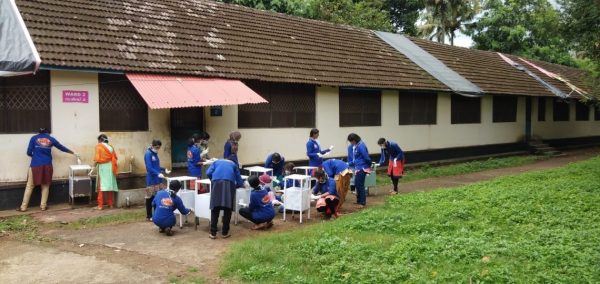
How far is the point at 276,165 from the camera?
1023 centimetres

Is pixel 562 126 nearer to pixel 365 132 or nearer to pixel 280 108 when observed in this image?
pixel 365 132

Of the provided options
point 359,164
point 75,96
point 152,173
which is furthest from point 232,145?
point 75,96

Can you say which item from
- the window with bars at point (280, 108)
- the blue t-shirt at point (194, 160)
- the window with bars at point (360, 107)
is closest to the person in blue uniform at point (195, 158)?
the blue t-shirt at point (194, 160)

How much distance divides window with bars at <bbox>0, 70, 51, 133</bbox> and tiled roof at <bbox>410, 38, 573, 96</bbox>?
596 inches

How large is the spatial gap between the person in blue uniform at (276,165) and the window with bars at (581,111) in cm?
2220

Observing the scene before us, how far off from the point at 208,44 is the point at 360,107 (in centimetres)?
528

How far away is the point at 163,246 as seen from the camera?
7.27 meters

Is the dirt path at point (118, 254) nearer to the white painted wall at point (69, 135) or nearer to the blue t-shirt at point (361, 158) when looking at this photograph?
the white painted wall at point (69, 135)

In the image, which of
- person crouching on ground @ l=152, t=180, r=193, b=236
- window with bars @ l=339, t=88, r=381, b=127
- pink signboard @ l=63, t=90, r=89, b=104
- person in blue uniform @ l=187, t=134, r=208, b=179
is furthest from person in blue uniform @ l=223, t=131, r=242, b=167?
window with bars @ l=339, t=88, r=381, b=127

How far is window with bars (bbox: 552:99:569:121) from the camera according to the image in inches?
996

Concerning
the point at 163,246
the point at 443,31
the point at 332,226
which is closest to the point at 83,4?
the point at 163,246

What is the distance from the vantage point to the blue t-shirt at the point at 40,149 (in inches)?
376

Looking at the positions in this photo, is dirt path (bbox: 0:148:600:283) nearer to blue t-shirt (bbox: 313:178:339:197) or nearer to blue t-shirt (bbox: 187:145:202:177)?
blue t-shirt (bbox: 313:178:339:197)

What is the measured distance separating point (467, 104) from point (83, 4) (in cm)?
1423
